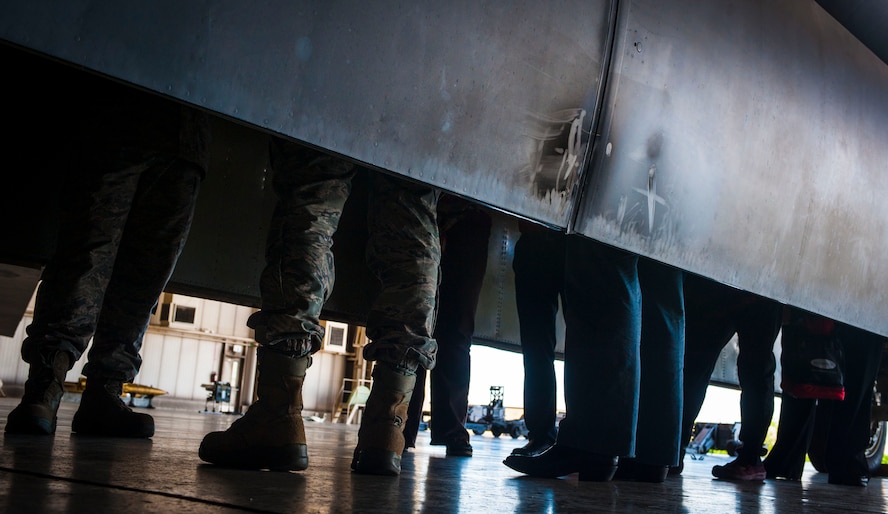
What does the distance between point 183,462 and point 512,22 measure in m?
1.52

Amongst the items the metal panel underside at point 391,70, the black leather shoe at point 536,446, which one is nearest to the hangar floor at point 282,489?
the black leather shoe at point 536,446

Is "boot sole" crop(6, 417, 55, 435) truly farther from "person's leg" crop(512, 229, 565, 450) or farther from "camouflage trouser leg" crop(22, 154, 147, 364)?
"person's leg" crop(512, 229, 565, 450)

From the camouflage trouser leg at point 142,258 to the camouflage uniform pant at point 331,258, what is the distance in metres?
0.84

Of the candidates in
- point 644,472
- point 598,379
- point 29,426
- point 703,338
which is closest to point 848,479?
point 703,338

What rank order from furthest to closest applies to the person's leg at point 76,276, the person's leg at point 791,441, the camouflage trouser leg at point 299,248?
the person's leg at point 791,441 → the person's leg at point 76,276 → the camouflage trouser leg at point 299,248

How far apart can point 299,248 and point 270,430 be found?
1.50 ft

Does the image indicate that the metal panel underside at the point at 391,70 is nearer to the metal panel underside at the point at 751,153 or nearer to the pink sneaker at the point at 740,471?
the metal panel underside at the point at 751,153

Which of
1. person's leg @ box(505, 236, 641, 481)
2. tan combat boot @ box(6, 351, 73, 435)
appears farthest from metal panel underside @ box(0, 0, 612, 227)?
tan combat boot @ box(6, 351, 73, 435)

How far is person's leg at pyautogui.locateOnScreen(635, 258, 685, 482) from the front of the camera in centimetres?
257

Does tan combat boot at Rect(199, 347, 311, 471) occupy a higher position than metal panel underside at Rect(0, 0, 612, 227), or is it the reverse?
metal panel underside at Rect(0, 0, 612, 227)

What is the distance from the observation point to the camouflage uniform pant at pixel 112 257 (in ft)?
8.07

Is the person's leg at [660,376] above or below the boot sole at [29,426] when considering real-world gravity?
above

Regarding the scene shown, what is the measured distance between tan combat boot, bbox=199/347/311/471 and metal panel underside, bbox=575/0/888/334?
1.11 m

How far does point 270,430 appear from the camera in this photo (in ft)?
5.89
